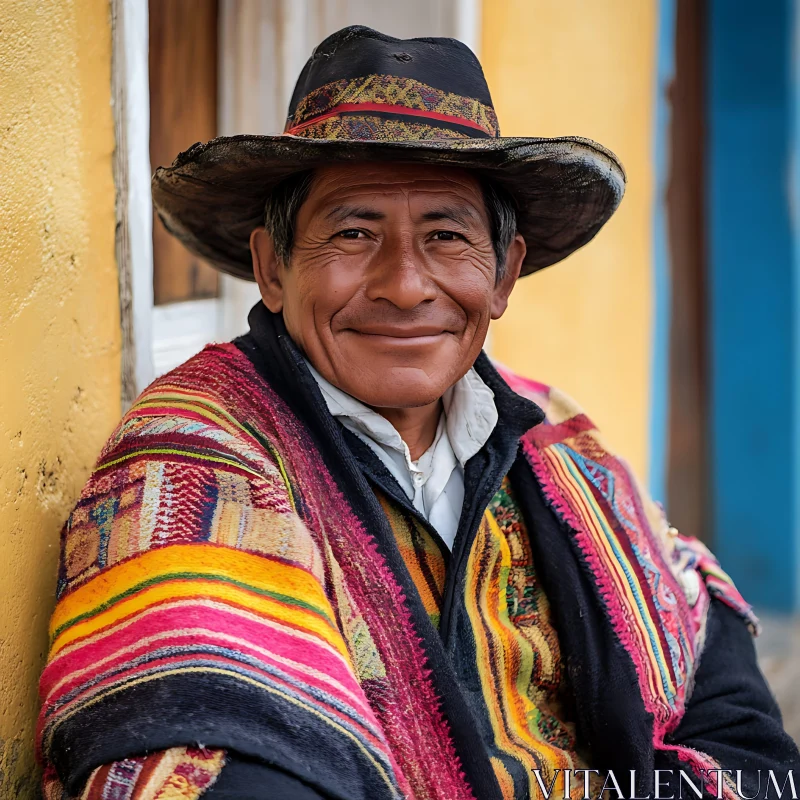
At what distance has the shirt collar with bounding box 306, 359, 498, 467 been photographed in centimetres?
203

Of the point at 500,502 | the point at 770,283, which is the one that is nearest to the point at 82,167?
the point at 500,502

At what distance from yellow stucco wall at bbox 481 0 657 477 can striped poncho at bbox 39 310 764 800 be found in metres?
2.09

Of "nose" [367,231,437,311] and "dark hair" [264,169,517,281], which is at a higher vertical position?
"dark hair" [264,169,517,281]

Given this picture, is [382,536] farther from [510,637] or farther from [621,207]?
[621,207]

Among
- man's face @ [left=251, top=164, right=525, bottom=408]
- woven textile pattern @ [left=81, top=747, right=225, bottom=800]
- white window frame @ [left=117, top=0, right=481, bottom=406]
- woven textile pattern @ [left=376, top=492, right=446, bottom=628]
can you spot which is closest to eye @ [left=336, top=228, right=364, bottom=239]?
man's face @ [left=251, top=164, right=525, bottom=408]

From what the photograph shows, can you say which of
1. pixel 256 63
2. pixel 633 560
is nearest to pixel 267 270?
pixel 633 560

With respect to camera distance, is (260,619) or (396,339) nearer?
(260,619)

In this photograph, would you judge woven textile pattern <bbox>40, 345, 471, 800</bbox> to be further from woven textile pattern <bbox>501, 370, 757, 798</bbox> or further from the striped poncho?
woven textile pattern <bbox>501, 370, 757, 798</bbox>

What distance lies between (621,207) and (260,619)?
341cm

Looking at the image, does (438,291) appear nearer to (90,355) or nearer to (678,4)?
(90,355)

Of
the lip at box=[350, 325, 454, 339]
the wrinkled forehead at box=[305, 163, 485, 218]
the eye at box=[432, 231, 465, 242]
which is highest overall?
the wrinkled forehead at box=[305, 163, 485, 218]

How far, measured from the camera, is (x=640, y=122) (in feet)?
15.1

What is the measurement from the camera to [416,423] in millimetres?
2201

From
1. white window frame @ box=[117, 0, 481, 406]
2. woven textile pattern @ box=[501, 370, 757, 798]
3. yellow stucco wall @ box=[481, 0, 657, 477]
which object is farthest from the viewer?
yellow stucco wall @ box=[481, 0, 657, 477]
